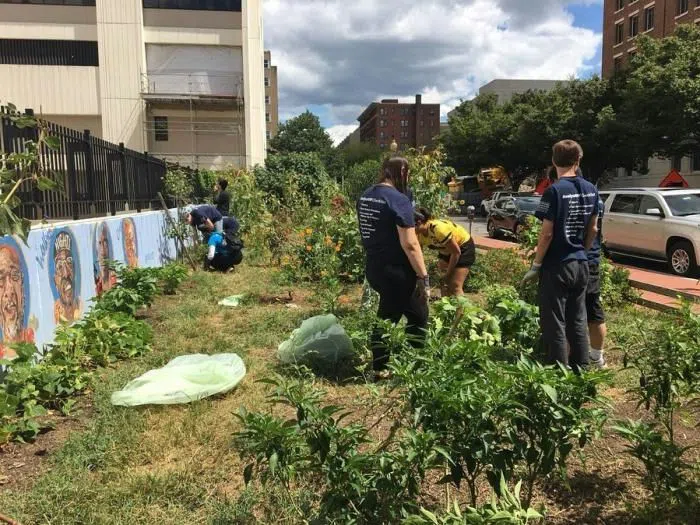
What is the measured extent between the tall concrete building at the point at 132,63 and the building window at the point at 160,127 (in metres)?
0.05

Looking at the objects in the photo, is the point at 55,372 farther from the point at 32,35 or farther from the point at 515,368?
the point at 32,35

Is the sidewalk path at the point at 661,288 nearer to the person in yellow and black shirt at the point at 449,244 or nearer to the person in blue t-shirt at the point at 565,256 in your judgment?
the person in yellow and black shirt at the point at 449,244

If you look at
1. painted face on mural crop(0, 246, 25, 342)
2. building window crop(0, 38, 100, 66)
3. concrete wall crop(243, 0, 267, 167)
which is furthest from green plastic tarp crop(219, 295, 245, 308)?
building window crop(0, 38, 100, 66)

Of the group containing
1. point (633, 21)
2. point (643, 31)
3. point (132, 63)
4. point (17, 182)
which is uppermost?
point (633, 21)

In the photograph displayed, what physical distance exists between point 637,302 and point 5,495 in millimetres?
7372

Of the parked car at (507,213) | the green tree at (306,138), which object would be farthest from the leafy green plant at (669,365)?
the green tree at (306,138)

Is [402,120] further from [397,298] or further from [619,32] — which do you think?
[397,298]

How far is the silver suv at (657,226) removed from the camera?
Answer: 10.8 m

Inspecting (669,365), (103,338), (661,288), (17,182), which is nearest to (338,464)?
(669,365)

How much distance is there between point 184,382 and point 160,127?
95.1ft

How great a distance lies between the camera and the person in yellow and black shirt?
18.5 feet

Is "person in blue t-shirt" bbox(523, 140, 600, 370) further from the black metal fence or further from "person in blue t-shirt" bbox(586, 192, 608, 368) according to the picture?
the black metal fence

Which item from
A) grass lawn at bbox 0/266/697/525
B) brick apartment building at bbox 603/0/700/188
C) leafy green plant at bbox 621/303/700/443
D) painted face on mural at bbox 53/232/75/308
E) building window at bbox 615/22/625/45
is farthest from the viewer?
building window at bbox 615/22/625/45

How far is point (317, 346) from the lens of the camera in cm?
489
